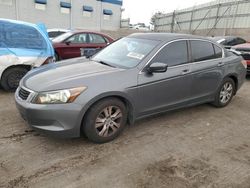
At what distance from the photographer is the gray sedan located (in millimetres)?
3262

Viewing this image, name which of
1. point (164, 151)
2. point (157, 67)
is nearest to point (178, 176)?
point (164, 151)

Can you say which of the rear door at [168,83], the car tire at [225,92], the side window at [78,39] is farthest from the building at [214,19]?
the rear door at [168,83]

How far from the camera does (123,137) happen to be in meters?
3.88

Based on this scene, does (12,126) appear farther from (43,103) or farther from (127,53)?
(127,53)

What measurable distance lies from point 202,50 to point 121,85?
2.08 metres

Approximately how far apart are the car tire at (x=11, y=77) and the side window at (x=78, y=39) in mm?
3491

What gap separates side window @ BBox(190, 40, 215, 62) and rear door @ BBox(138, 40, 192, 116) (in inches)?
8.6

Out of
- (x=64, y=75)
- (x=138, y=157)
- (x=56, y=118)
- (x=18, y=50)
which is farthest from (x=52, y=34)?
(x=138, y=157)

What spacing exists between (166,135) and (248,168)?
49.5 inches

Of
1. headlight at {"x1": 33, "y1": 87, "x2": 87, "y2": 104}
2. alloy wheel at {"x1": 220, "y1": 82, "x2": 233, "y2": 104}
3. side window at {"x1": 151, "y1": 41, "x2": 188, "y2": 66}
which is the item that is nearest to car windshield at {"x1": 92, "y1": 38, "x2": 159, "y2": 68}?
side window at {"x1": 151, "y1": 41, "x2": 188, "y2": 66}

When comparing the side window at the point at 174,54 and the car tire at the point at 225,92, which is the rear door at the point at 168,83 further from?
the car tire at the point at 225,92

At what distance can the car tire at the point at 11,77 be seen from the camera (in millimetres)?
5793

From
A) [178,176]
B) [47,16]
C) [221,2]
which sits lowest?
[178,176]

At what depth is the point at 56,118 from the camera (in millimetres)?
3213
